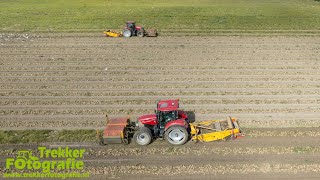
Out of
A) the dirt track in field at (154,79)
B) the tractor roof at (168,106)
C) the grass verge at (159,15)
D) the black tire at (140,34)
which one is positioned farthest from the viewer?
the grass verge at (159,15)

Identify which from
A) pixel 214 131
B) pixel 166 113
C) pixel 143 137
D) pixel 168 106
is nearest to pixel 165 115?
pixel 166 113

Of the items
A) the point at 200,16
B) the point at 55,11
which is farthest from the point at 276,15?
the point at 55,11

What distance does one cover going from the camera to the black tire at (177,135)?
42.1 feet

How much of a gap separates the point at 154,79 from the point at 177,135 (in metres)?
7.75

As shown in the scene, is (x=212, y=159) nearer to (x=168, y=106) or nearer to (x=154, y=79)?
(x=168, y=106)

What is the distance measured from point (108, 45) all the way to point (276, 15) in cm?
2363

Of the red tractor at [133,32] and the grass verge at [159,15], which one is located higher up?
the grass verge at [159,15]

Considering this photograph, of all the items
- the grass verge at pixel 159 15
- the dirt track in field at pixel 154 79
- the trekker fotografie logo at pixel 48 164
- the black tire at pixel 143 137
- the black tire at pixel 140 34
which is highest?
the grass verge at pixel 159 15

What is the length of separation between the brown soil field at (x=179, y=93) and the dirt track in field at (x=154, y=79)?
0.19 feet

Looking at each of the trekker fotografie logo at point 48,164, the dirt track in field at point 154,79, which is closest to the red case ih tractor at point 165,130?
the trekker fotografie logo at point 48,164

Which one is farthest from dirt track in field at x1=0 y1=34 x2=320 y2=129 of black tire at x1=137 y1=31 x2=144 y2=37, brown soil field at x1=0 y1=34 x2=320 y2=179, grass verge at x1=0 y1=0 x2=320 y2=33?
grass verge at x1=0 y1=0 x2=320 y2=33

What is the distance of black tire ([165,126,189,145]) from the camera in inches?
505

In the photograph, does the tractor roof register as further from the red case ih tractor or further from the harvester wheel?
the harvester wheel

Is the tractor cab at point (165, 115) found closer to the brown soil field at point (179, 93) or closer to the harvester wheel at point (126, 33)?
the brown soil field at point (179, 93)
